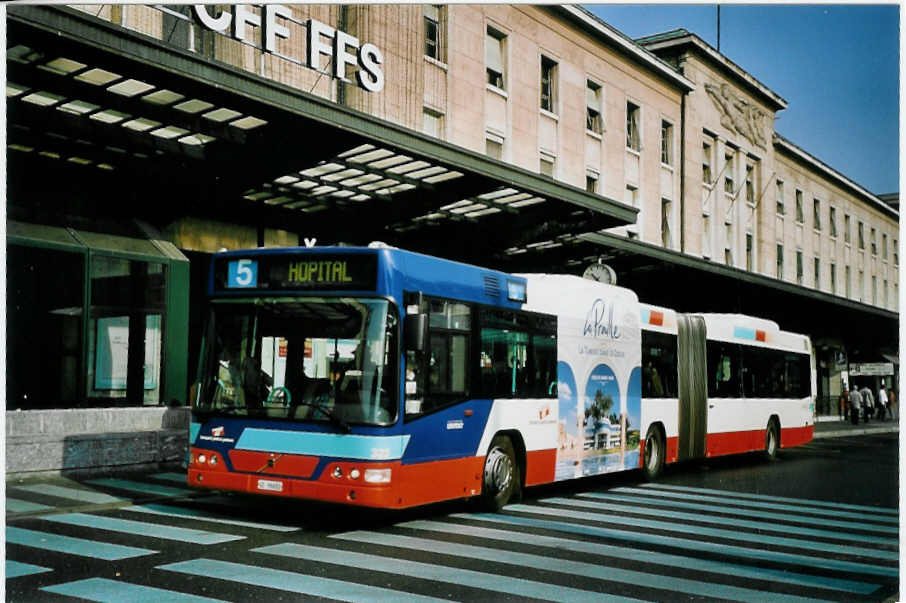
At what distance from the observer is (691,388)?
1727 centimetres

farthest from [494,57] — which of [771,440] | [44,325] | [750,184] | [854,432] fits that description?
[854,432]

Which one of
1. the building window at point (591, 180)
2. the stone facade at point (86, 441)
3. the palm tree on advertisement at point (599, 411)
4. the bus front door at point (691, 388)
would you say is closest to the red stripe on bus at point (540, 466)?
the palm tree on advertisement at point (599, 411)

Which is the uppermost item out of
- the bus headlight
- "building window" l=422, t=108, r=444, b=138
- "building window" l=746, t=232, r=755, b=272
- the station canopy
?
"building window" l=422, t=108, r=444, b=138

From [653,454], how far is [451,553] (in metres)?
8.07

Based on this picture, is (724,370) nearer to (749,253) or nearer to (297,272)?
(297,272)

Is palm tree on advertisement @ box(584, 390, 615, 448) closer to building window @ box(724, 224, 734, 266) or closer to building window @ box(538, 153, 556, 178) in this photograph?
building window @ box(538, 153, 556, 178)

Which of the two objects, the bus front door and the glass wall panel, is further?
the bus front door

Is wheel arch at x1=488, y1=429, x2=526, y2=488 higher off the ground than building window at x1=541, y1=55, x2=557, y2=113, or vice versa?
building window at x1=541, y1=55, x2=557, y2=113

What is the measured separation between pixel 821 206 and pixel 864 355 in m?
11.7

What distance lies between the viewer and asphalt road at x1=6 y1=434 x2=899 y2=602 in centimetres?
704

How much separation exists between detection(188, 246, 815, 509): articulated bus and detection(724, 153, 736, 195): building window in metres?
17.4

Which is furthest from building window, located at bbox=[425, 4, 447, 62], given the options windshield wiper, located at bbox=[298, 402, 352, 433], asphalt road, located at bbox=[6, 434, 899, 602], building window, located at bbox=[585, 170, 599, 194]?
windshield wiper, located at bbox=[298, 402, 352, 433]

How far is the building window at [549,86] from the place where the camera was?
84.4ft

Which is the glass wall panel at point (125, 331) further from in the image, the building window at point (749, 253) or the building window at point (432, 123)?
the building window at point (749, 253)
